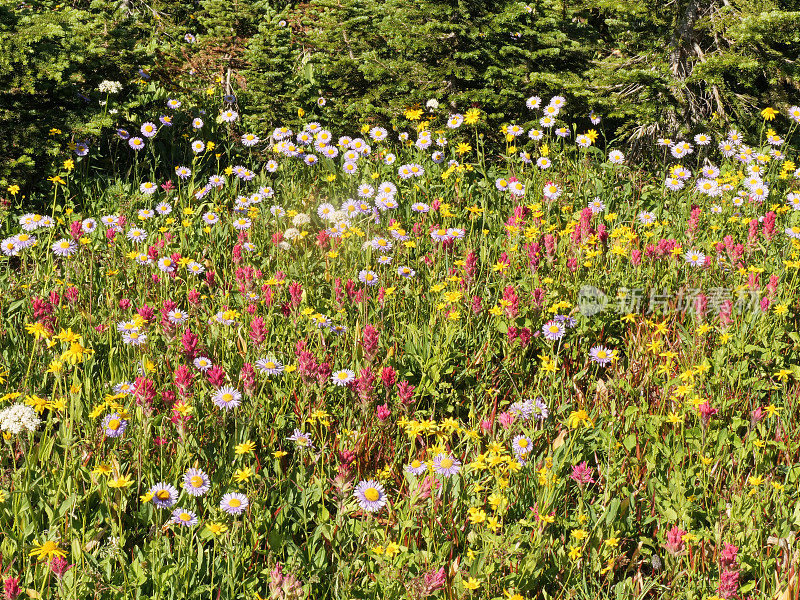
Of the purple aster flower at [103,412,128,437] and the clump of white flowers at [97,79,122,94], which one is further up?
the clump of white flowers at [97,79,122,94]

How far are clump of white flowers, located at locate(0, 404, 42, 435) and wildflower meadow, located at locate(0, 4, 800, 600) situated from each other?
0.01 m

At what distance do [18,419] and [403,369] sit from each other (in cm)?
155

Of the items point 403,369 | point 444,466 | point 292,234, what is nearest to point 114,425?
point 444,466

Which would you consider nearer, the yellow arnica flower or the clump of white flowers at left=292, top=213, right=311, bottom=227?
the yellow arnica flower

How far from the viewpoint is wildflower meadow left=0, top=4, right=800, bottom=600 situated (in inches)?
91.2

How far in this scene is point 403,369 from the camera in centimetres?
329

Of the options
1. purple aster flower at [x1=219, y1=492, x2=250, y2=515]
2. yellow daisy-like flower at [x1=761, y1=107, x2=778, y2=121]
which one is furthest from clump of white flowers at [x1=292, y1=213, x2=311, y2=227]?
yellow daisy-like flower at [x1=761, y1=107, x2=778, y2=121]

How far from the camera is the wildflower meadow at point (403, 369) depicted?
7.60ft

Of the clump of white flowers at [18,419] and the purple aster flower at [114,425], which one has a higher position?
the clump of white flowers at [18,419]

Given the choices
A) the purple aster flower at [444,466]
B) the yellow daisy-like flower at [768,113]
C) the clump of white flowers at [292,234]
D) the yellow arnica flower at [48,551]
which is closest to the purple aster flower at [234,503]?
the yellow arnica flower at [48,551]

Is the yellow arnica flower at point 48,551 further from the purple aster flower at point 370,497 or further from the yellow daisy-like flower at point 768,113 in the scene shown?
the yellow daisy-like flower at point 768,113

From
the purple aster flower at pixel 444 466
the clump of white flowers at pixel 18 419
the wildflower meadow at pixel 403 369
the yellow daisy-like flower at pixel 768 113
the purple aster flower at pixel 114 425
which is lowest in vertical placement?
the wildflower meadow at pixel 403 369

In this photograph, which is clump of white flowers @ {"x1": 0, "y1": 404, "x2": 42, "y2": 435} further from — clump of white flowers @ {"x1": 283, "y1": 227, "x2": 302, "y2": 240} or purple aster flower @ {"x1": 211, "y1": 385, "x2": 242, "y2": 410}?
clump of white flowers @ {"x1": 283, "y1": 227, "x2": 302, "y2": 240}

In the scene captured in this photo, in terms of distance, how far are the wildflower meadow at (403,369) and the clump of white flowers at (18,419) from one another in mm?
11
